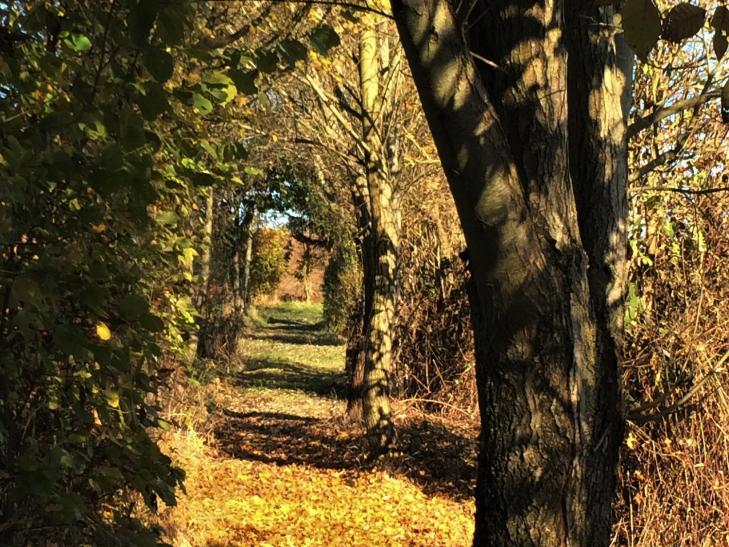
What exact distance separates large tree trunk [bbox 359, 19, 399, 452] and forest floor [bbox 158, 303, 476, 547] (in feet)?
1.50

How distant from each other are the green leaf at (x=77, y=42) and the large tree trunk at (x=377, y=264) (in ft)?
17.4

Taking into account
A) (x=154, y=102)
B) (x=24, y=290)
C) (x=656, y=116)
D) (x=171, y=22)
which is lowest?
(x=24, y=290)

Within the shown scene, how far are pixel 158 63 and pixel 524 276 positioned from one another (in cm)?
136

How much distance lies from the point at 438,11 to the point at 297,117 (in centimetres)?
587

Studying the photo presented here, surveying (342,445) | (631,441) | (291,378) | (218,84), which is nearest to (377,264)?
(342,445)

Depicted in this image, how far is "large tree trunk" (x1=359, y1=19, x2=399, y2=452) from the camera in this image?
296 inches

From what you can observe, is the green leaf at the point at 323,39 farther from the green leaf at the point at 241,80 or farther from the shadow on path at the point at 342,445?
the shadow on path at the point at 342,445

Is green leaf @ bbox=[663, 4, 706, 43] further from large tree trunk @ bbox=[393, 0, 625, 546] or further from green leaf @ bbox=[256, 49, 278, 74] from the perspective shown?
green leaf @ bbox=[256, 49, 278, 74]

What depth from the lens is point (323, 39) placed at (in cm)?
222

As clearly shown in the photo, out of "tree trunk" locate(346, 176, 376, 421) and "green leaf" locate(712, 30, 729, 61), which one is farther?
"tree trunk" locate(346, 176, 376, 421)

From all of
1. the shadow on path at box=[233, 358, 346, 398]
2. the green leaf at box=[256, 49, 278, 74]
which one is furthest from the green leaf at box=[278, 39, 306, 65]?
the shadow on path at box=[233, 358, 346, 398]

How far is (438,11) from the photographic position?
2.35m

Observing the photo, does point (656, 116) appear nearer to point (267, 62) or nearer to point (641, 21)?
point (267, 62)

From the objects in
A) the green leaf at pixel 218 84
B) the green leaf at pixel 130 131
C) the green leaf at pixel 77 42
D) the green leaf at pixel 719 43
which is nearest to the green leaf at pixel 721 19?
the green leaf at pixel 719 43
